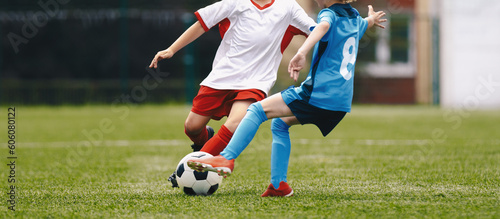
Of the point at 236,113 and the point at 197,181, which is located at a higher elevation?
the point at 236,113

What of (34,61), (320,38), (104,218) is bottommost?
(104,218)

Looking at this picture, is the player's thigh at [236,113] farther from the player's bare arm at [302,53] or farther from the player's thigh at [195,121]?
the player's bare arm at [302,53]

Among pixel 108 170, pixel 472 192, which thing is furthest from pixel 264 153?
pixel 472 192

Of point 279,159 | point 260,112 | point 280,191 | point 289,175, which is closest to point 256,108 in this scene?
point 260,112

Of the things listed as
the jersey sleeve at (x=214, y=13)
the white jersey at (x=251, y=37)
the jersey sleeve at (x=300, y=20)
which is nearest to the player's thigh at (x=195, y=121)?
the white jersey at (x=251, y=37)

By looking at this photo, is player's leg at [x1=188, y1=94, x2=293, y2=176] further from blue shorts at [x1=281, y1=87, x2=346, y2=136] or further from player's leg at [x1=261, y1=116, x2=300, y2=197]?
player's leg at [x1=261, y1=116, x2=300, y2=197]

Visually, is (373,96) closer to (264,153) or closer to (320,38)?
(264,153)

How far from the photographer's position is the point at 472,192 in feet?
12.3

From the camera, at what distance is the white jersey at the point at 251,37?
4.05 meters

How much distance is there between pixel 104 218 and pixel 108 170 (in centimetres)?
229

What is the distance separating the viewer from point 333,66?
346 centimetres

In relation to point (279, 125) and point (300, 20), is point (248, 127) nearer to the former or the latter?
point (279, 125)

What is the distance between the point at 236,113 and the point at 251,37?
510 millimetres

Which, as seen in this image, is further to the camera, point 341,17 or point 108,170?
point 108,170
